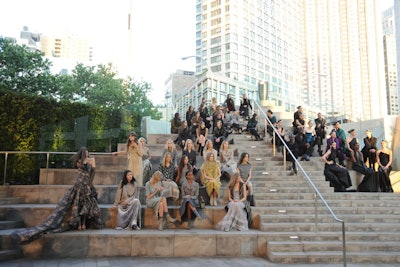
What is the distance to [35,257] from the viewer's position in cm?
749

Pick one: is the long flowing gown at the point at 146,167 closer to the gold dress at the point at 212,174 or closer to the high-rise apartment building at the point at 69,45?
the gold dress at the point at 212,174

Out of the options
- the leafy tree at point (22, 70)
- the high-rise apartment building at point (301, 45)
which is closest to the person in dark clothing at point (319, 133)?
the leafy tree at point (22, 70)

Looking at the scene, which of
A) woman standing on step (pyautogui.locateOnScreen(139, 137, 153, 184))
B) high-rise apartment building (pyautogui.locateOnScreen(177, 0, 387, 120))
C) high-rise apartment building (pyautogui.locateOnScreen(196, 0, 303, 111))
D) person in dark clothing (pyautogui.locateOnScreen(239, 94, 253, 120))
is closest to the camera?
woman standing on step (pyautogui.locateOnScreen(139, 137, 153, 184))

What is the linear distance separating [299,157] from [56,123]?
9.18 metres

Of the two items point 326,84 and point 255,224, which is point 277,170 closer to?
point 255,224

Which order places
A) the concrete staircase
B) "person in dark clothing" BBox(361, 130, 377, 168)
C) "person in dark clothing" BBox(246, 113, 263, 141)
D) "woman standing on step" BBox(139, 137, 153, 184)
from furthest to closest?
1. "person in dark clothing" BBox(246, 113, 263, 141)
2. "person in dark clothing" BBox(361, 130, 377, 168)
3. "woman standing on step" BBox(139, 137, 153, 184)
4. the concrete staircase

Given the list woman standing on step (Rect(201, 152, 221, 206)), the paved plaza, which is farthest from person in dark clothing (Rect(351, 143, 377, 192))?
woman standing on step (Rect(201, 152, 221, 206))

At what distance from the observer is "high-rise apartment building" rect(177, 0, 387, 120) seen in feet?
300

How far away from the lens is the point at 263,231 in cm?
830

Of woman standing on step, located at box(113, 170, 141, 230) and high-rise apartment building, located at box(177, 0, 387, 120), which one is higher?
high-rise apartment building, located at box(177, 0, 387, 120)

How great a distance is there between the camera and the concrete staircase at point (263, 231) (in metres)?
7.57

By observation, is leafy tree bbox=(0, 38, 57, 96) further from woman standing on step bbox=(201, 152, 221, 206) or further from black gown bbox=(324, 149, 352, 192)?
black gown bbox=(324, 149, 352, 192)

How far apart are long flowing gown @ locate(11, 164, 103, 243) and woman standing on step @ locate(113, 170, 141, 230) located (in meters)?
0.50

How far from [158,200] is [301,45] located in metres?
115
